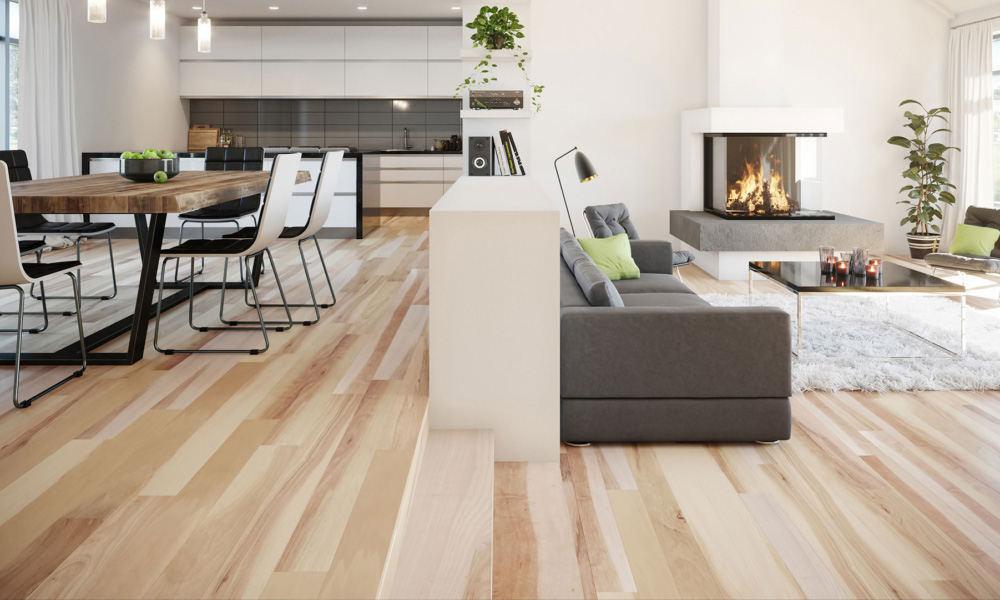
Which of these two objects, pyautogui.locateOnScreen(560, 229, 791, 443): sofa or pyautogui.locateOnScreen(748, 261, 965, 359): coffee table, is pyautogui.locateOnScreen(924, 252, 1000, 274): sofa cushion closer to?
pyautogui.locateOnScreen(748, 261, 965, 359): coffee table

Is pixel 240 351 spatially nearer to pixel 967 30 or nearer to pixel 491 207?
pixel 491 207

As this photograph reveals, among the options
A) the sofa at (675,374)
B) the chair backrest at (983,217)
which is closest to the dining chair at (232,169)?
the sofa at (675,374)

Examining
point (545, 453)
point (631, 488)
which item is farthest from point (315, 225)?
point (631, 488)

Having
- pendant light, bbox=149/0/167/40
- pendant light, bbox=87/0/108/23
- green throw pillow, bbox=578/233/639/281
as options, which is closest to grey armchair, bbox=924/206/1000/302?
green throw pillow, bbox=578/233/639/281

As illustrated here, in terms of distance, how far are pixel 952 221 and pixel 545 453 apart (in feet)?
21.6

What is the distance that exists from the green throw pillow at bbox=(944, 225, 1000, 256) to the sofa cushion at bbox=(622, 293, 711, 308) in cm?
287

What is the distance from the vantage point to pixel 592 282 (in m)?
3.25

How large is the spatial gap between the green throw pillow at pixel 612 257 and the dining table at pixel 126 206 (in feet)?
6.40

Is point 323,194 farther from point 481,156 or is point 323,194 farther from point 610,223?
point 610,223

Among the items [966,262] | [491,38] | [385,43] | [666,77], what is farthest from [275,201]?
[385,43]

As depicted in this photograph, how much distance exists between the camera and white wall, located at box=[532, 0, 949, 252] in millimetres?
7602

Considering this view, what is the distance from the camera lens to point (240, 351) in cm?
358

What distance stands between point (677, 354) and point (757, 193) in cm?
448

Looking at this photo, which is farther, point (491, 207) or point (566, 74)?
point (566, 74)
